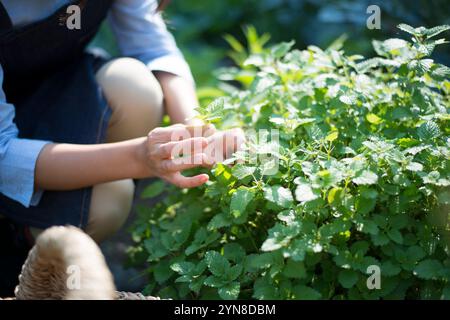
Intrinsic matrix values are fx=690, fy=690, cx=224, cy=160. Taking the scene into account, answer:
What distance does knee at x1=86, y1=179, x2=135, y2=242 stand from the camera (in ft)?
5.12

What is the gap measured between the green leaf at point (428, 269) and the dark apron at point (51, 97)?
0.74 meters

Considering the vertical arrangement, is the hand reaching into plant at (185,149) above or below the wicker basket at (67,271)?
above

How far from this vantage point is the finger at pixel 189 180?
1.35m

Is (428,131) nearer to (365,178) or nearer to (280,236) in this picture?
(365,178)

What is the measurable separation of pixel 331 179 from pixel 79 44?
2.67ft

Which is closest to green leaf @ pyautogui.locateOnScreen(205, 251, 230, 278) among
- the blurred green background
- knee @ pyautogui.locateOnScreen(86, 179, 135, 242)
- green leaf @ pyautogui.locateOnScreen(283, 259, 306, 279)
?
green leaf @ pyautogui.locateOnScreen(283, 259, 306, 279)

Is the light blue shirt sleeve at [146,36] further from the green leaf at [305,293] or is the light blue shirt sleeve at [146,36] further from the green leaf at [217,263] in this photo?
the green leaf at [305,293]

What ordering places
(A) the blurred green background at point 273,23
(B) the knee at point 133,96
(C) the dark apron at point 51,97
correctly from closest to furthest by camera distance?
(C) the dark apron at point 51,97 → (B) the knee at point 133,96 → (A) the blurred green background at point 273,23

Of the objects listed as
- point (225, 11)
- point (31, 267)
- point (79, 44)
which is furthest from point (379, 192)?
point (225, 11)

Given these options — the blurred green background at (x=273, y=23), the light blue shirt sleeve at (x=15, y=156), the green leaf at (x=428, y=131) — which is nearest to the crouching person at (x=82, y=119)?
the light blue shirt sleeve at (x=15, y=156)

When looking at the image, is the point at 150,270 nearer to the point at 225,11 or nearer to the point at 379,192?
the point at 379,192

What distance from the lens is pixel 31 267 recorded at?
1.24 meters

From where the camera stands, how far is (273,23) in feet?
9.74
